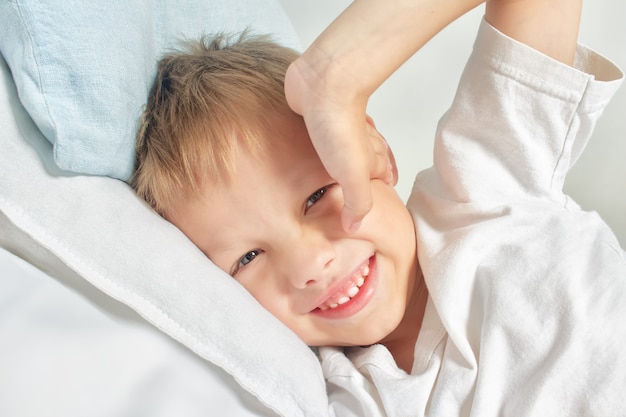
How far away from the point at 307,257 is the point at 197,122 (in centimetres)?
20

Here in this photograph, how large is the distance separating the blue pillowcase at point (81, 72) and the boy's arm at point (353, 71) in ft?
0.65

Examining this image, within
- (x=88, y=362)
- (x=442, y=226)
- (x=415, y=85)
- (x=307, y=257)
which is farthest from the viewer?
(x=415, y=85)

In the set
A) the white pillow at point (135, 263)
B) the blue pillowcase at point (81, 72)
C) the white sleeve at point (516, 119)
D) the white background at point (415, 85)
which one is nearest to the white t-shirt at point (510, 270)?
the white sleeve at point (516, 119)

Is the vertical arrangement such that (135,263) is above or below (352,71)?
below

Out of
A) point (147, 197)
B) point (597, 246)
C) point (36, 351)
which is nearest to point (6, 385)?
point (36, 351)

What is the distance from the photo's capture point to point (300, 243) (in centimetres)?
79

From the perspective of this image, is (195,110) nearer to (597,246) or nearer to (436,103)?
(597,246)

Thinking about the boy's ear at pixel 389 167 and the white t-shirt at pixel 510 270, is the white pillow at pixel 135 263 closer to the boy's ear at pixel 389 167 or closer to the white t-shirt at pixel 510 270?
the white t-shirt at pixel 510 270

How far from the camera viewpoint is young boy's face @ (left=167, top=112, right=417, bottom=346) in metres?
0.79

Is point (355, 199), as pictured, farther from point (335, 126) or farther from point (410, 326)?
point (410, 326)

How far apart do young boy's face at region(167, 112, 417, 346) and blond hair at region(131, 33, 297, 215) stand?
0.02 meters

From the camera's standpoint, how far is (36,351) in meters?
0.64

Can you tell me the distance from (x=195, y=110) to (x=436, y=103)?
2.51 ft

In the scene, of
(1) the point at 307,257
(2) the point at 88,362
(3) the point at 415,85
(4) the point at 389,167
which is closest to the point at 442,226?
(4) the point at 389,167
